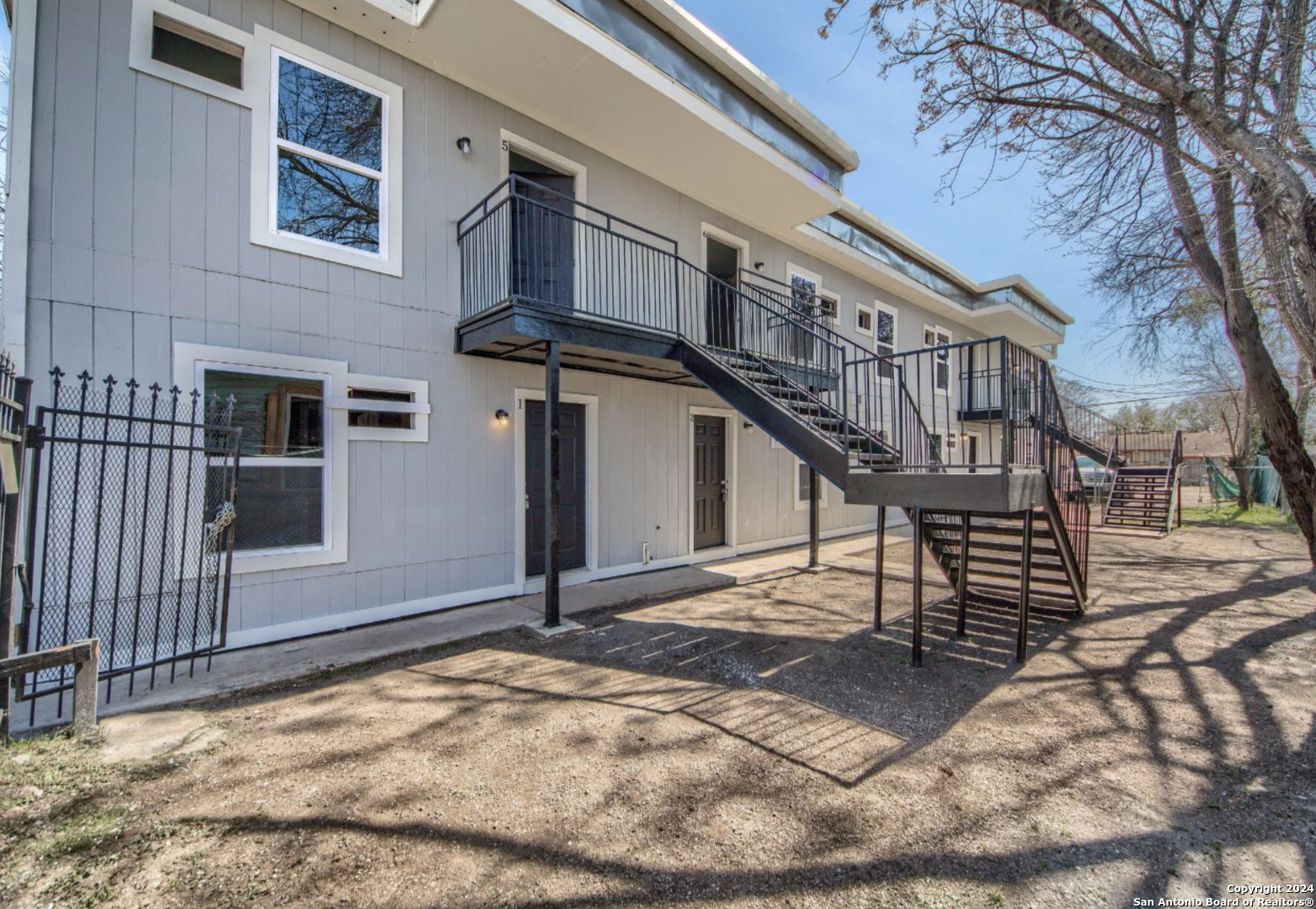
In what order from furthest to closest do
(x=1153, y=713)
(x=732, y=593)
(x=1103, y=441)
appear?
(x=1103, y=441) < (x=732, y=593) < (x=1153, y=713)

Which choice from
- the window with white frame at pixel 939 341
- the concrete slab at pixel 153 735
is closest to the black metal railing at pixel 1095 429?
the window with white frame at pixel 939 341

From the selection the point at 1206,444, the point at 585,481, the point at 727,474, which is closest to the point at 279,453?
the point at 585,481

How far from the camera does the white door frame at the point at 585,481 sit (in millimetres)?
6031

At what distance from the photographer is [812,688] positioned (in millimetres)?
3816

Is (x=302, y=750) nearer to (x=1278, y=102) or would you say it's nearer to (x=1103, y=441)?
(x=1278, y=102)

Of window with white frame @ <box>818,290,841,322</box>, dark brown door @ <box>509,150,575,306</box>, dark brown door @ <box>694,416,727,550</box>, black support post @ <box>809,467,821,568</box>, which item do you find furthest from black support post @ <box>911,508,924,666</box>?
window with white frame @ <box>818,290,841,322</box>

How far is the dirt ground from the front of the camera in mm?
2027

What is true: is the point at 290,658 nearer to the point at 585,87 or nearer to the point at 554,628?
the point at 554,628

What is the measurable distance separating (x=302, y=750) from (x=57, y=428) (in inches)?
113

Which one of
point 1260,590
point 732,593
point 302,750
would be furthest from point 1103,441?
point 302,750

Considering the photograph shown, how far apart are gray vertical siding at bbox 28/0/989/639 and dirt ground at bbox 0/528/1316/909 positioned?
1421 mm

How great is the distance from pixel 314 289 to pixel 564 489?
3155mm

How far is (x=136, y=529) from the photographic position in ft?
13.0

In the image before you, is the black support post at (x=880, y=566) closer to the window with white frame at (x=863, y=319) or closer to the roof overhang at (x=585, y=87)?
the roof overhang at (x=585, y=87)
